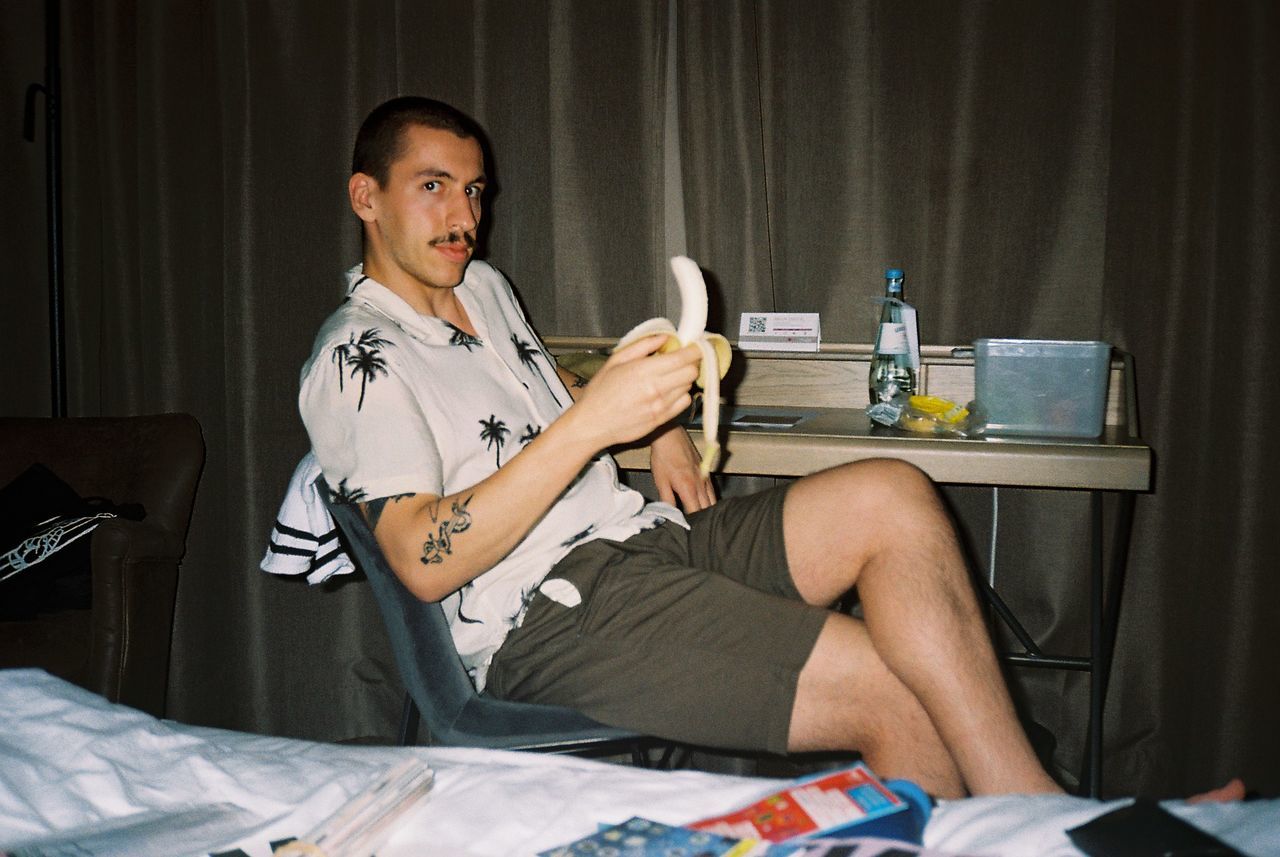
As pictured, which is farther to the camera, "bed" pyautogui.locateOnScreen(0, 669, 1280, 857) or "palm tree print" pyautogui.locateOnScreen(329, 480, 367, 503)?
"palm tree print" pyautogui.locateOnScreen(329, 480, 367, 503)

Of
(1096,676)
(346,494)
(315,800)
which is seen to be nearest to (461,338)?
(346,494)

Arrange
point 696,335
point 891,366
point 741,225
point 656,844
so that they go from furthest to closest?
point 741,225 → point 891,366 → point 696,335 → point 656,844

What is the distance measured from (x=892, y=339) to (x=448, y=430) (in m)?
1.10

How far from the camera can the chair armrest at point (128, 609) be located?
1.79 m

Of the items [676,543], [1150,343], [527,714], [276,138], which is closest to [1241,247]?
[1150,343]

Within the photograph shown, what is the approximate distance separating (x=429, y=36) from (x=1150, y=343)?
1.93 meters

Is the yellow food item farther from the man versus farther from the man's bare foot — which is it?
the man's bare foot

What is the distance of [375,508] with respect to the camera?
1.19 m

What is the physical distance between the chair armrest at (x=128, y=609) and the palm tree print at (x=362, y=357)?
881 mm

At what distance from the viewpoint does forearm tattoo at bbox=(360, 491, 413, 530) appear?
3.83 feet

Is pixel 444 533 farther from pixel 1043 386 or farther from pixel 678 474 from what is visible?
pixel 1043 386

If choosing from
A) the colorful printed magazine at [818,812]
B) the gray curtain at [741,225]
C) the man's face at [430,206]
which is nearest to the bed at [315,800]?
the colorful printed magazine at [818,812]

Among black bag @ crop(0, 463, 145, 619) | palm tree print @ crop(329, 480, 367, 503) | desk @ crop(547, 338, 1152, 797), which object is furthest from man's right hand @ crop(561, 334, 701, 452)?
black bag @ crop(0, 463, 145, 619)

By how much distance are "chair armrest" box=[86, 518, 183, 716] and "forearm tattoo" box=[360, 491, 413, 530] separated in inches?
35.4
